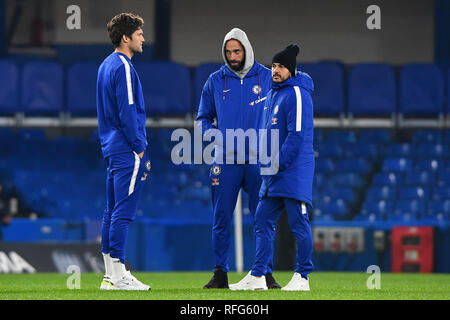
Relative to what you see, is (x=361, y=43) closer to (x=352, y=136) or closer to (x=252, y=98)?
(x=352, y=136)

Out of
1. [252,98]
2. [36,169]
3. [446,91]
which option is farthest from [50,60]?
[252,98]

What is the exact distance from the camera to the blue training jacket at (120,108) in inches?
281

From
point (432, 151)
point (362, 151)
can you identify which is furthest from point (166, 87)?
point (432, 151)

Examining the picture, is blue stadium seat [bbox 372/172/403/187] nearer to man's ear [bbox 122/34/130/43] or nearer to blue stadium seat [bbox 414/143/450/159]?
blue stadium seat [bbox 414/143/450/159]

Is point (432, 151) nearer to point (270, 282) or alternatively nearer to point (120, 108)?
point (270, 282)

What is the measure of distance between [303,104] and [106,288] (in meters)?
2.02

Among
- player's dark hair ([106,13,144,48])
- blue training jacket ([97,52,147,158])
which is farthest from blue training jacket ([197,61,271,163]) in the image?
player's dark hair ([106,13,144,48])

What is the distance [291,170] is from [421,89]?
1256 cm

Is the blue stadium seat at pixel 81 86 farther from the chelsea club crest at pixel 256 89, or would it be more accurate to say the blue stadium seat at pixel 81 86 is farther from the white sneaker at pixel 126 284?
the white sneaker at pixel 126 284

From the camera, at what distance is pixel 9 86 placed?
62.6ft

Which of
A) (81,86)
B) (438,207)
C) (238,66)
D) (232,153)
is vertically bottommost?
(438,207)

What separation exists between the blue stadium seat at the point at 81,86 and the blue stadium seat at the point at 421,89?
6109mm

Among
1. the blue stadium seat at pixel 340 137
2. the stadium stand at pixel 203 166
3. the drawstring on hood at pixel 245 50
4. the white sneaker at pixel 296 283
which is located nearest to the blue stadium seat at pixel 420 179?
the stadium stand at pixel 203 166
